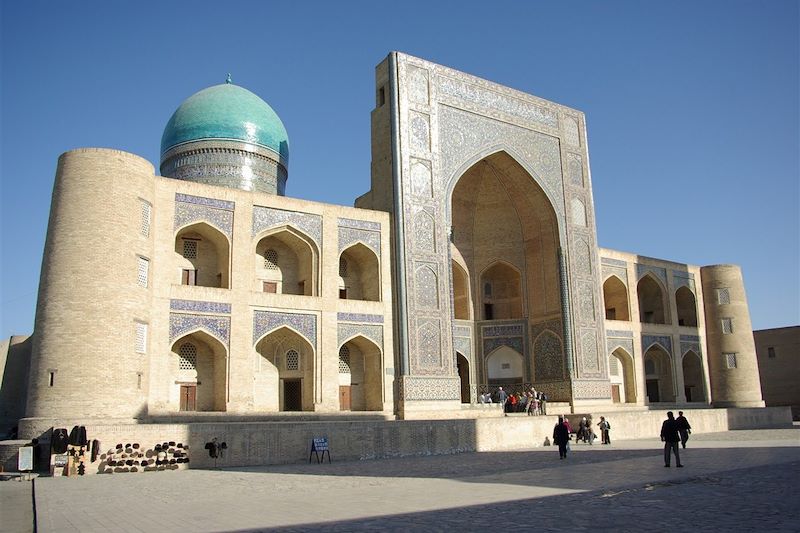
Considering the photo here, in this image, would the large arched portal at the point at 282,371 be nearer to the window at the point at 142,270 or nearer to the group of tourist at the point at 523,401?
the window at the point at 142,270

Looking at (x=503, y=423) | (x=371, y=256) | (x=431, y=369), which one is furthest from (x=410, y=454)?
(x=371, y=256)

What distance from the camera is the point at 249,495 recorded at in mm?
6492

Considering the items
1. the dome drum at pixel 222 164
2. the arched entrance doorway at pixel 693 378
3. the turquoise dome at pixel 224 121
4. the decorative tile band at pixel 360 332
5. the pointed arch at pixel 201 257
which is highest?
the turquoise dome at pixel 224 121

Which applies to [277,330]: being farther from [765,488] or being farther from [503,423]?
[765,488]

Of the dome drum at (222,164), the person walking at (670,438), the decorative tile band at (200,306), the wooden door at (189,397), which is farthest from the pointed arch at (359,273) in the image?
the person walking at (670,438)

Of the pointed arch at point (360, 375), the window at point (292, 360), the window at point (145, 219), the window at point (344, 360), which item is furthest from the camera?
the window at point (344, 360)

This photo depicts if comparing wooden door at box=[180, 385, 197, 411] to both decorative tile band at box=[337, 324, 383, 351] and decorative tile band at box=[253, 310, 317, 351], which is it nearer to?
decorative tile band at box=[253, 310, 317, 351]

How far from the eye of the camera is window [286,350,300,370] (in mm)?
15312

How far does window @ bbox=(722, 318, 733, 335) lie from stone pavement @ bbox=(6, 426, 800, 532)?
554 inches

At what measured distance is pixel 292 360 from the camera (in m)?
15.4

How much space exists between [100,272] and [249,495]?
675 centimetres

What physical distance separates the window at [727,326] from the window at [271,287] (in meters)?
15.1

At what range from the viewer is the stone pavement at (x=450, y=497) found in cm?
462

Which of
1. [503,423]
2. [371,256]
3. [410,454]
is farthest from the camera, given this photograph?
[371,256]
